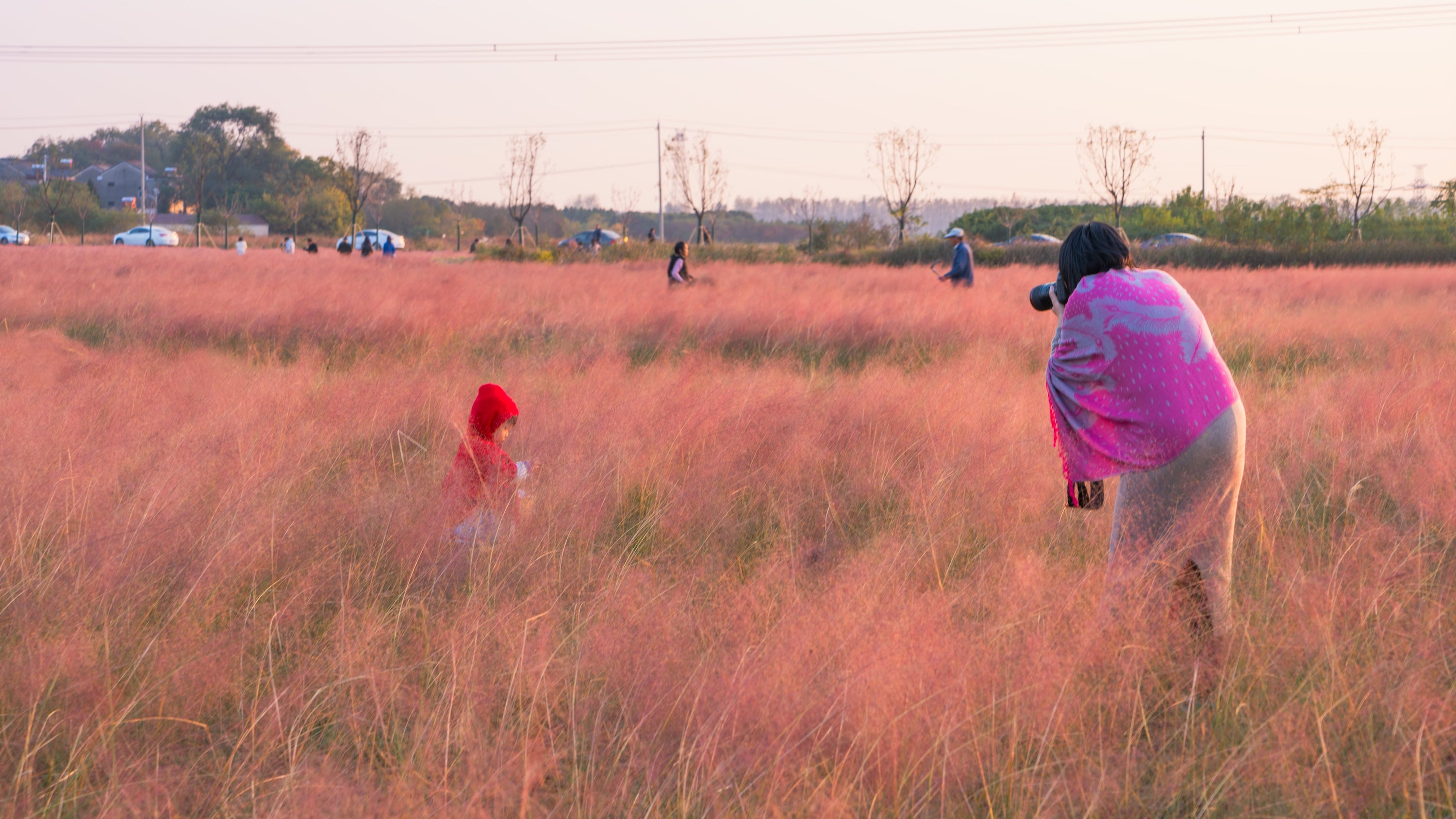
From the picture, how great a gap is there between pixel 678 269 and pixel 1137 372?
38.7 ft

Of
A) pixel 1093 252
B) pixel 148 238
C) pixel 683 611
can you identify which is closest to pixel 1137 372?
pixel 1093 252

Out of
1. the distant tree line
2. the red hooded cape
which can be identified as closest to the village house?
the distant tree line

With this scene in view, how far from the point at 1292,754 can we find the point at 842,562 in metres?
1.41

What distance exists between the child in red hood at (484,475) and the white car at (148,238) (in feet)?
164

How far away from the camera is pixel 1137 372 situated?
2529mm

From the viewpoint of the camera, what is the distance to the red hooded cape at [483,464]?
3.60 metres

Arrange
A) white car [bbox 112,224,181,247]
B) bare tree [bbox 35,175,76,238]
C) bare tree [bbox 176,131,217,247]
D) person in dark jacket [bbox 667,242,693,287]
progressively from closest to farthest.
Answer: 1. person in dark jacket [bbox 667,242,693,287]
2. white car [bbox 112,224,181,247]
3. bare tree [bbox 35,175,76,238]
4. bare tree [bbox 176,131,217,247]

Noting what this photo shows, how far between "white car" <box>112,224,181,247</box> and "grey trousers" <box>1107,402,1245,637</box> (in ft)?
171

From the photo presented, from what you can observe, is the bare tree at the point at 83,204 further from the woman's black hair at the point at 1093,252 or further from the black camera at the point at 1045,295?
the woman's black hair at the point at 1093,252

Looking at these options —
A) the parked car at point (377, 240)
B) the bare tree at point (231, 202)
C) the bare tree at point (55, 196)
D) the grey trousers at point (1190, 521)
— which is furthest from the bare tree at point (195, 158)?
the grey trousers at point (1190, 521)

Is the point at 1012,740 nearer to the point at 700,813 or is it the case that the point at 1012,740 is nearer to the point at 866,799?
the point at 866,799

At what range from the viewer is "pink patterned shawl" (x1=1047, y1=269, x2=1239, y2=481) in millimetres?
2502

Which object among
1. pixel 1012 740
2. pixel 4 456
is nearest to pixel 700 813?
pixel 1012 740

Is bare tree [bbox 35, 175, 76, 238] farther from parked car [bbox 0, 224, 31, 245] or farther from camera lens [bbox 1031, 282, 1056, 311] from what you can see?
camera lens [bbox 1031, 282, 1056, 311]
